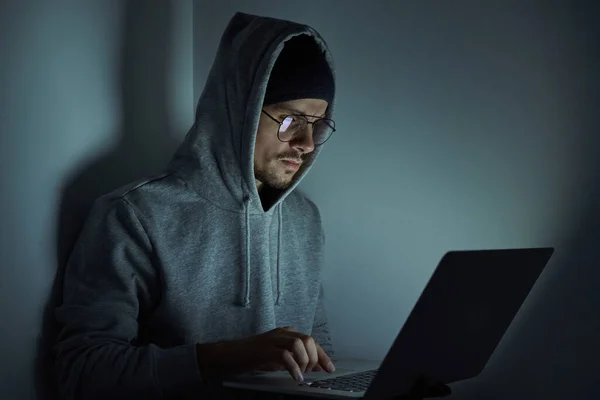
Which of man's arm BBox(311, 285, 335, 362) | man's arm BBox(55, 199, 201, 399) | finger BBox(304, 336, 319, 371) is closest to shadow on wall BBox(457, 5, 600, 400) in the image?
man's arm BBox(311, 285, 335, 362)

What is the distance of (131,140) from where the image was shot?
1857 millimetres

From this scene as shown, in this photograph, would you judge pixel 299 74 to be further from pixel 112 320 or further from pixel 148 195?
pixel 112 320

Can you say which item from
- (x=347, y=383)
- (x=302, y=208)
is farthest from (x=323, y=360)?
(x=302, y=208)

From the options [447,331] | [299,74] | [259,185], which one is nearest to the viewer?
[447,331]

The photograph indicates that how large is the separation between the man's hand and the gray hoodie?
0.04 m

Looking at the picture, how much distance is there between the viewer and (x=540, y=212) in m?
1.79

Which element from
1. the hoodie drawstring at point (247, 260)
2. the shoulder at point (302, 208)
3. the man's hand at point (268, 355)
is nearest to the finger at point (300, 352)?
the man's hand at point (268, 355)

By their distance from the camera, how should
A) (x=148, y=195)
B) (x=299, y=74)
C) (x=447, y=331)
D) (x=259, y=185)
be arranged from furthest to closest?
(x=259, y=185)
(x=299, y=74)
(x=148, y=195)
(x=447, y=331)

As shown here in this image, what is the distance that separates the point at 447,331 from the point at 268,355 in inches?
11.9

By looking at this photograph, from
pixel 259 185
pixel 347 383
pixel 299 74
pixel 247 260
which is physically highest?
pixel 299 74

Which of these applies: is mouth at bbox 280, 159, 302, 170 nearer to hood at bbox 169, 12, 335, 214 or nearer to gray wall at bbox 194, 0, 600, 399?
hood at bbox 169, 12, 335, 214

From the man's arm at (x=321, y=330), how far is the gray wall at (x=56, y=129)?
21.3 inches

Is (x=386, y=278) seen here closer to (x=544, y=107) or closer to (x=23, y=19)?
(x=544, y=107)

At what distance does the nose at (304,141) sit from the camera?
179 centimetres
